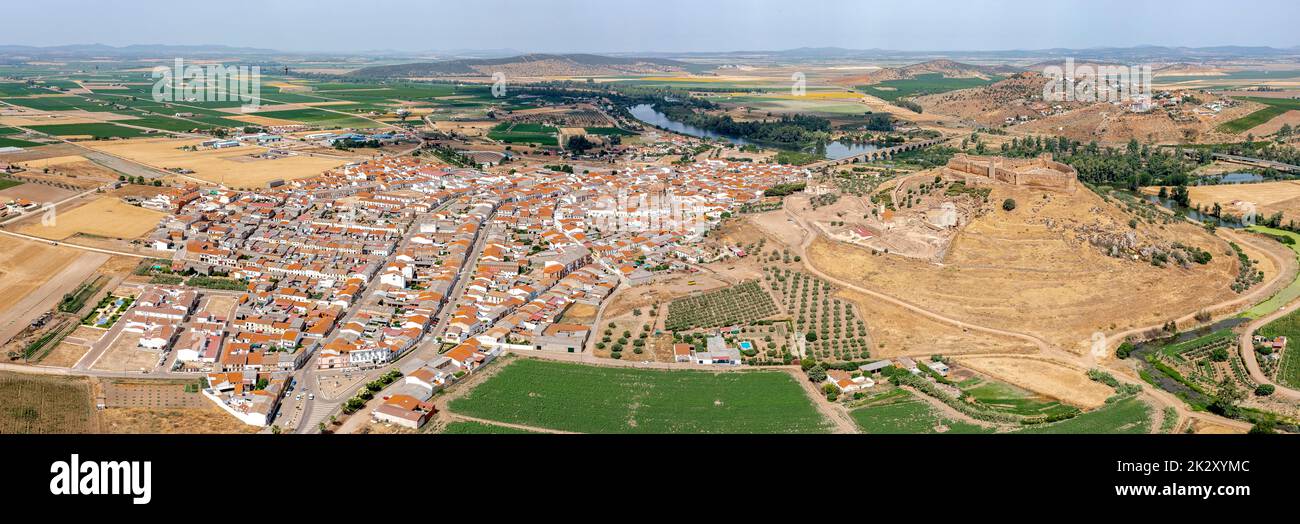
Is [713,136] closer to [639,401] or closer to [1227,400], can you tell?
[639,401]

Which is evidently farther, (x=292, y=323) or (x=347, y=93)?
(x=347, y=93)

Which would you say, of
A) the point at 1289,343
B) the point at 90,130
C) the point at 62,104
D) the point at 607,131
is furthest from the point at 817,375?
the point at 62,104

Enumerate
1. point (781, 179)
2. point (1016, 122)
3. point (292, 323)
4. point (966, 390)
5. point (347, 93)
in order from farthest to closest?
point (347, 93) < point (1016, 122) < point (781, 179) < point (292, 323) < point (966, 390)

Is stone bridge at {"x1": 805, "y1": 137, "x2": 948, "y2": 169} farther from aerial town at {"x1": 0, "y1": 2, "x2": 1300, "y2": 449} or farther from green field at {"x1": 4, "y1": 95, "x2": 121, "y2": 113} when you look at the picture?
green field at {"x1": 4, "y1": 95, "x2": 121, "y2": 113}

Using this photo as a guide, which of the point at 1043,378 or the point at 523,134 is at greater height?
the point at 523,134

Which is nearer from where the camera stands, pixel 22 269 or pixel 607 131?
pixel 22 269

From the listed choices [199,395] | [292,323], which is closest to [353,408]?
[199,395]

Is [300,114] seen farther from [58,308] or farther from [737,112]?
[58,308]
